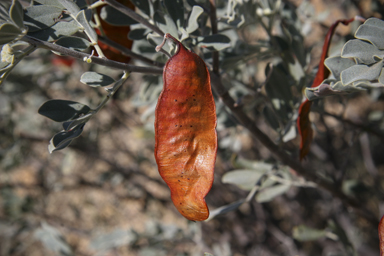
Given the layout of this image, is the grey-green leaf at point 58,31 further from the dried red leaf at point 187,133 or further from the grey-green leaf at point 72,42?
the dried red leaf at point 187,133

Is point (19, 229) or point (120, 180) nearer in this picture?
point (19, 229)

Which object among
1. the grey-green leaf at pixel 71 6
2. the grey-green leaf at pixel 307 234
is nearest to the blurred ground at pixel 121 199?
the grey-green leaf at pixel 307 234

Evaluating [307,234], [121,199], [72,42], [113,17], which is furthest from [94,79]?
[121,199]

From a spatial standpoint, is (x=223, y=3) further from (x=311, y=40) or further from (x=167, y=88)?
(x=311, y=40)

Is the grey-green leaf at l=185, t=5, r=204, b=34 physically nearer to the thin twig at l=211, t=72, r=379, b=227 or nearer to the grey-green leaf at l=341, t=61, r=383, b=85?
the thin twig at l=211, t=72, r=379, b=227

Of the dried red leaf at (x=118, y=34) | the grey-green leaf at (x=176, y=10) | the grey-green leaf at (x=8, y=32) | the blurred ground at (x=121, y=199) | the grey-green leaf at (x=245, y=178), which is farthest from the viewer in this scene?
the blurred ground at (x=121, y=199)

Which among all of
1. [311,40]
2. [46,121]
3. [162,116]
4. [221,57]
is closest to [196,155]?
[162,116]
